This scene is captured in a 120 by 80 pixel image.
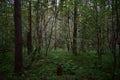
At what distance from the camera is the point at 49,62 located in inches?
406

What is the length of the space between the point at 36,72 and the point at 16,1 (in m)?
3.72

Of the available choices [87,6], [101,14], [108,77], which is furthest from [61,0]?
[108,77]

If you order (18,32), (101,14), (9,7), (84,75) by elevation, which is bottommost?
(84,75)

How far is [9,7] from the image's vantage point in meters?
12.9

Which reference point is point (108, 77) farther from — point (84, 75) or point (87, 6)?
point (87, 6)

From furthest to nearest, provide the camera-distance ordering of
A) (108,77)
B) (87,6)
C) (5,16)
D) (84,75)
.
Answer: (5,16) → (87,6) → (84,75) → (108,77)

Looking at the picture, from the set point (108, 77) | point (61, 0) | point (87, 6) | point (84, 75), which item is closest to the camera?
point (108, 77)

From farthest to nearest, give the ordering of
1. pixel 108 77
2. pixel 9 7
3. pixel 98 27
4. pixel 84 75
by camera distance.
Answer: pixel 9 7 → pixel 98 27 → pixel 84 75 → pixel 108 77

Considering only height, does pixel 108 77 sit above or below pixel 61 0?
below

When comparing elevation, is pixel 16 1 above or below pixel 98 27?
above

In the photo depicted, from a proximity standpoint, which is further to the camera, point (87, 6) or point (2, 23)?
point (2, 23)

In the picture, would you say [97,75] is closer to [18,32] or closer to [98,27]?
[98,27]

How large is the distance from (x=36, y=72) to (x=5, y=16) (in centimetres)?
780

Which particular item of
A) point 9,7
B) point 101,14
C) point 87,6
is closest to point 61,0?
point 87,6
